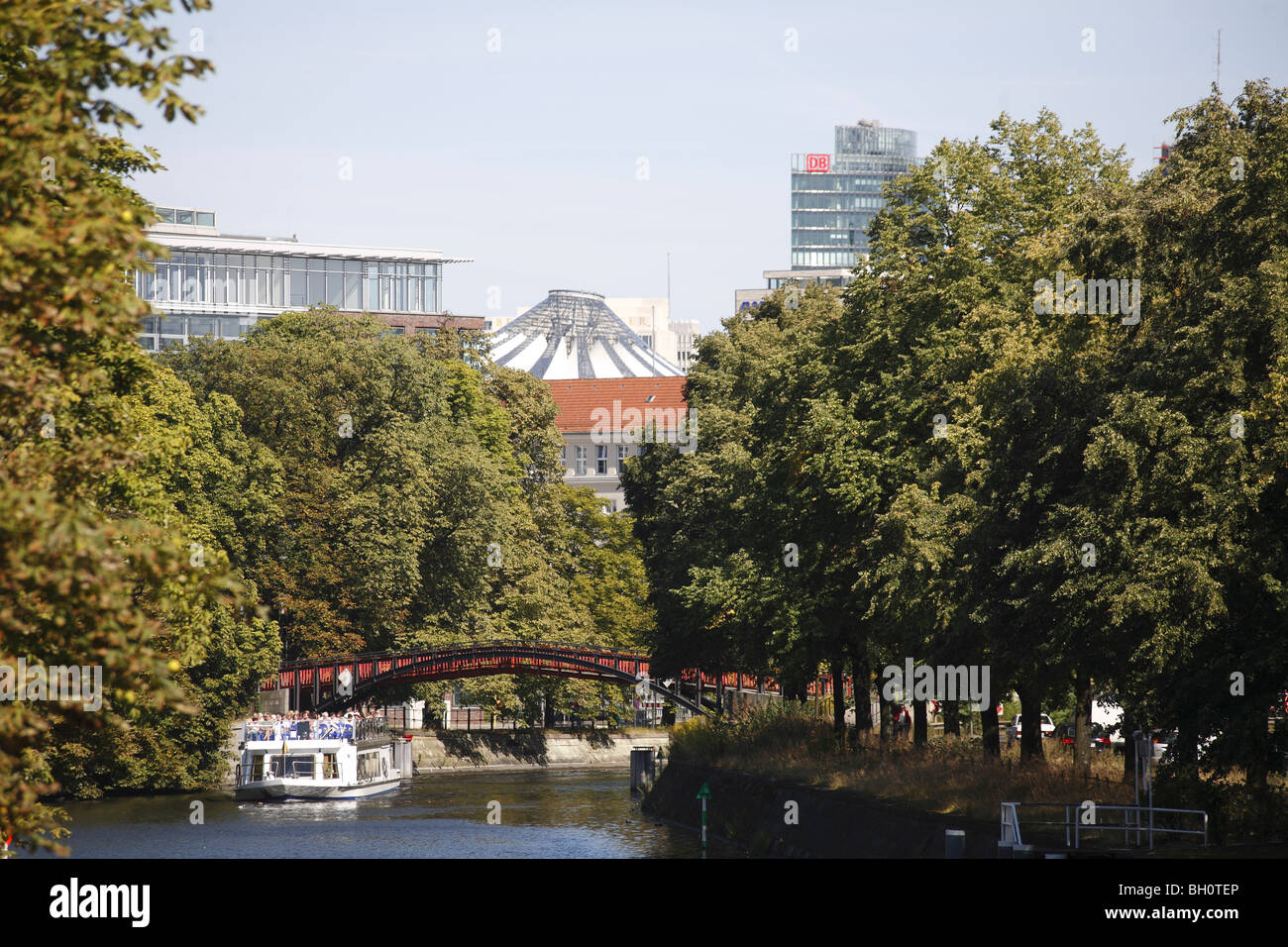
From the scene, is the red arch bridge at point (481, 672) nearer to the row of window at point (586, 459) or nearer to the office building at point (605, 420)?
the office building at point (605, 420)

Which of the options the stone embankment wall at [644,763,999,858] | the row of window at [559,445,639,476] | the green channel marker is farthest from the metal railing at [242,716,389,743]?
the row of window at [559,445,639,476]

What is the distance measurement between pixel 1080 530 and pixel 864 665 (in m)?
17.2

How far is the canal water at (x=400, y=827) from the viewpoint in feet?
145

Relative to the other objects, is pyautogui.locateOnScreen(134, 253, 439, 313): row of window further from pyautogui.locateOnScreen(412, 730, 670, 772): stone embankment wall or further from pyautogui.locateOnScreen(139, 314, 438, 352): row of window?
pyautogui.locateOnScreen(412, 730, 670, 772): stone embankment wall

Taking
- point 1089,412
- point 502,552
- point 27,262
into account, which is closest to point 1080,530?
point 1089,412

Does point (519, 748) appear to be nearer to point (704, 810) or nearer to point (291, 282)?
point (704, 810)

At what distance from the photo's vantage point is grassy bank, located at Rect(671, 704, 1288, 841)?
2722 cm

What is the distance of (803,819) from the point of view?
131ft

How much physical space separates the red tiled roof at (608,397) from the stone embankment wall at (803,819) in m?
97.1

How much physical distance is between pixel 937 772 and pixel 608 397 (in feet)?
392

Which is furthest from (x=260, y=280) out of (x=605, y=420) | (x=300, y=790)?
(x=300, y=790)

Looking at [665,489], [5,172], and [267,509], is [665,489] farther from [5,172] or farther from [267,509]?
[5,172]

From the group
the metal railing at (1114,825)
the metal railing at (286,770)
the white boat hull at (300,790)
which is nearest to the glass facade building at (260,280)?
the metal railing at (286,770)

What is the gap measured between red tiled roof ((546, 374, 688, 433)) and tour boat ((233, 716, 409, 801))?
271 feet
